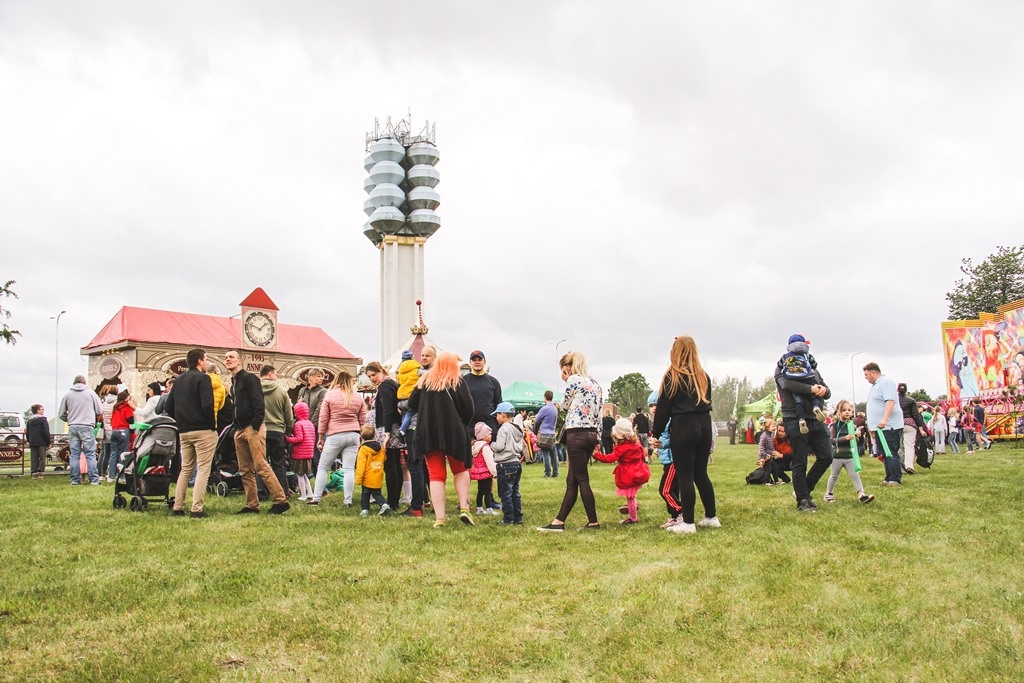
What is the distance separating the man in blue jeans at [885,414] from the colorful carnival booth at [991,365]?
22395 mm

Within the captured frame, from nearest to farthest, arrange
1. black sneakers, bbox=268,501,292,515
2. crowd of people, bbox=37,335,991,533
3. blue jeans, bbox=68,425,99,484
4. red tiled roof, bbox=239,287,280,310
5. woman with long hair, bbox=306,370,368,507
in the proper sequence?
1. crowd of people, bbox=37,335,991,533
2. black sneakers, bbox=268,501,292,515
3. woman with long hair, bbox=306,370,368,507
4. blue jeans, bbox=68,425,99,484
5. red tiled roof, bbox=239,287,280,310

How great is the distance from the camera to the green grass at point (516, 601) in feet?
11.7

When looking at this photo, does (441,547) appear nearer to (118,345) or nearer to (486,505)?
(486,505)

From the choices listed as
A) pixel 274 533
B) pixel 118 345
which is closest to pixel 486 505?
pixel 274 533

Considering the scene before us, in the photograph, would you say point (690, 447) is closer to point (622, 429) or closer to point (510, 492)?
point (622, 429)

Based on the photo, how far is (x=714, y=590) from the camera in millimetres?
4781

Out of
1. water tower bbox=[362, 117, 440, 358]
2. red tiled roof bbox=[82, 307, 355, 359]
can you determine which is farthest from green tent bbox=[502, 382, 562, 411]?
water tower bbox=[362, 117, 440, 358]

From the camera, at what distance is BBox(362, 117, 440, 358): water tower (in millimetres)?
70312

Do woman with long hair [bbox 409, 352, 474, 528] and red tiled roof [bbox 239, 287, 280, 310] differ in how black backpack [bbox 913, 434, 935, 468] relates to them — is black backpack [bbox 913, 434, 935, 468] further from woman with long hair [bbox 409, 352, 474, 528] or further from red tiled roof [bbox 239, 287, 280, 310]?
red tiled roof [bbox 239, 287, 280, 310]

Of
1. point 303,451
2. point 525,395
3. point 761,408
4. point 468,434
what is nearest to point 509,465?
point 468,434

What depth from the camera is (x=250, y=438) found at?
29.2ft

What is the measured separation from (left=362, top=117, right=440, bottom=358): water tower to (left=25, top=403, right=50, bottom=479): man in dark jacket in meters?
53.1

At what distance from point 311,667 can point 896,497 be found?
27.2 ft

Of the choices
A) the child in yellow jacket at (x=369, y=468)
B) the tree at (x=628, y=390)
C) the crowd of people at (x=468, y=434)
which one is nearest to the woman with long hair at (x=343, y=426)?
the crowd of people at (x=468, y=434)
